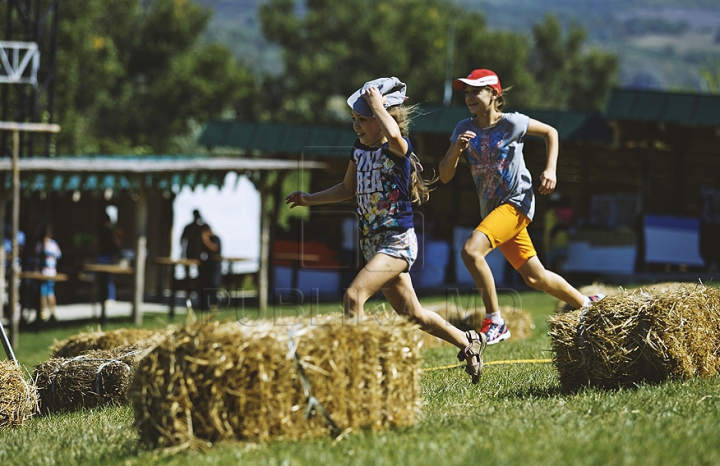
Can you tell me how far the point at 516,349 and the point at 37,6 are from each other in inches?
695

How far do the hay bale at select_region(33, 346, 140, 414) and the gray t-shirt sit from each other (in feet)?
11.3

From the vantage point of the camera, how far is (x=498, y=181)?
6.96 m

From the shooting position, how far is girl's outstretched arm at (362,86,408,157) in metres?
5.68

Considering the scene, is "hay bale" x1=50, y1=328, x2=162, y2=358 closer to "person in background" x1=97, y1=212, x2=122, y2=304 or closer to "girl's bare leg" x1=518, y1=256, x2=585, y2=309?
"girl's bare leg" x1=518, y1=256, x2=585, y2=309

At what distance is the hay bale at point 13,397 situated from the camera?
7379 millimetres

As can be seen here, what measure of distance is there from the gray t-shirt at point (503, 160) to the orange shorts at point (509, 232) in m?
0.08

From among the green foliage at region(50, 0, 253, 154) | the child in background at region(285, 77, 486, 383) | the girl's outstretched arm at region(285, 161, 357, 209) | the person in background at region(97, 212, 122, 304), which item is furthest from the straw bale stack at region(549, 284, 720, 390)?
the green foliage at region(50, 0, 253, 154)

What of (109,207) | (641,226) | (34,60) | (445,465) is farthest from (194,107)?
(445,465)

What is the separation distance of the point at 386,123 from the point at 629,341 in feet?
7.26

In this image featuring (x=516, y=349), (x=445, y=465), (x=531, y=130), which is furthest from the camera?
(x=516, y=349)

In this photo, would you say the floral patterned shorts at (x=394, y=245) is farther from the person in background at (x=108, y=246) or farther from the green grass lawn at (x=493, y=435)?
the person in background at (x=108, y=246)

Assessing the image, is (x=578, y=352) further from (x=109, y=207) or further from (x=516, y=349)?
(x=109, y=207)

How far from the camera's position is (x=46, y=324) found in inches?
774

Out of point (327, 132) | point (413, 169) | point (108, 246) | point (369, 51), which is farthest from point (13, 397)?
point (369, 51)
